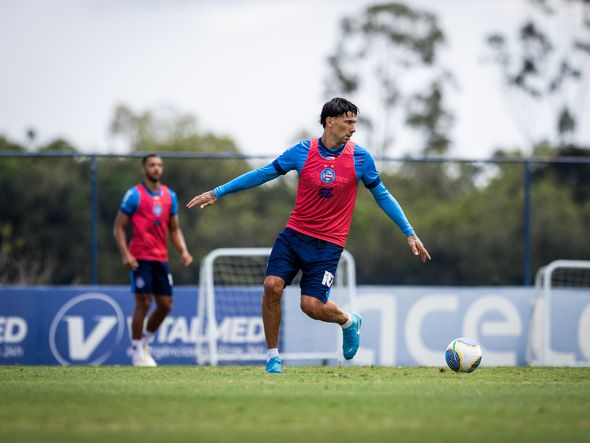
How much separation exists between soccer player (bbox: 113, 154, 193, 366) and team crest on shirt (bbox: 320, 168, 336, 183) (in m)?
3.65

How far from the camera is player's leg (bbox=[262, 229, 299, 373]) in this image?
9.30 m

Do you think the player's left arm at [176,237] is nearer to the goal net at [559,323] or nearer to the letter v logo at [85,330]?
the letter v logo at [85,330]

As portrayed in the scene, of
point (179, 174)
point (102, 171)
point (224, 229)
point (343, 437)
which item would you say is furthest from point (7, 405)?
point (224, 229)

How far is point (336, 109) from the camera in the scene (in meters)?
9.41

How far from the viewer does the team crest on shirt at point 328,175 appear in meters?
9.33

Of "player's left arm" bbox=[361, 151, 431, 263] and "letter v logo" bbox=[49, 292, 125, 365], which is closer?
"player's left arm" bbox=[361, 151, 431, 263]

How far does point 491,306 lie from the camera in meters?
15.9

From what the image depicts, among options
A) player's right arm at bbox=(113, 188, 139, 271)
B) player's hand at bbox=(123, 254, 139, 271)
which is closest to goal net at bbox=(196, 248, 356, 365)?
player's right arm at bbox=(113, 188, 139, 271)

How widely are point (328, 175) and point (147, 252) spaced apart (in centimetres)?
393

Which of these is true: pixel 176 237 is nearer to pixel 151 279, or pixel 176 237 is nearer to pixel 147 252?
pixel 147 252

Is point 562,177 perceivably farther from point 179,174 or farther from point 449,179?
point 179,174

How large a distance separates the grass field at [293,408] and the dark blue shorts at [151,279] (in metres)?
3.08

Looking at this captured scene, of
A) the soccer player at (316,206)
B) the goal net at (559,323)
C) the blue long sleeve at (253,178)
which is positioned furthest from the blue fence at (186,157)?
the soccer player at (316,206)

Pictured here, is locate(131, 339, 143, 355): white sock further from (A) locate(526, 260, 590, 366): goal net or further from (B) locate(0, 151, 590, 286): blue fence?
(A) locate(526, 260, 590, 366): goal net
